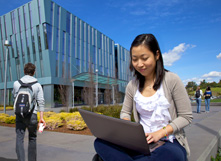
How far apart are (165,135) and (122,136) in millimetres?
376

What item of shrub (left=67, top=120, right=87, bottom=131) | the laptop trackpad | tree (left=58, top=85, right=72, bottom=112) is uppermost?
the laptop trackpad

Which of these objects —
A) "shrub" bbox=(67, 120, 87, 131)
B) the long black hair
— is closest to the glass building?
"shrub" bbox=(67, 120, 87, 131)

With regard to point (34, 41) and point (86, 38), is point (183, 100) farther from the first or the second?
point (86, 38)

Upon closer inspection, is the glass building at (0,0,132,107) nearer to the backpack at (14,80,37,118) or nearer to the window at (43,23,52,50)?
the window at (43,23,52,50)

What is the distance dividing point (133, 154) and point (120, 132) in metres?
0.26

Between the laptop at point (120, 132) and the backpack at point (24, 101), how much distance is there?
199 cm

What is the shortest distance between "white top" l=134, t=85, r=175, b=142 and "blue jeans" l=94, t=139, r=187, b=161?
216 mm

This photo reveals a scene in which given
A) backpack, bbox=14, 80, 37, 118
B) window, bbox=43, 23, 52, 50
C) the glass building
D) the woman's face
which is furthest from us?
the glass building

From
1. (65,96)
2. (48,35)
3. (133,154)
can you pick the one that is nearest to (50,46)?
(48,35)

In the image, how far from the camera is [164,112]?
4.56 ft

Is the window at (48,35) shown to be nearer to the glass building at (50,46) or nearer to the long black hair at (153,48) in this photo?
the glass building at (50,46)

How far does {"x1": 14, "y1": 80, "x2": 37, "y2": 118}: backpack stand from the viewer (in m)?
2.80

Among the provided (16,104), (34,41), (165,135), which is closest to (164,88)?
(165,135)

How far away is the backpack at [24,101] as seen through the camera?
280 cm
